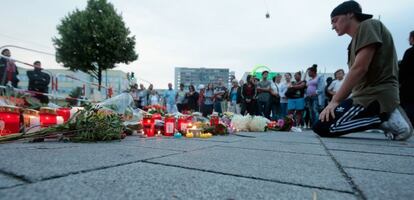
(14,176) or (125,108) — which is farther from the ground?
(125,108)

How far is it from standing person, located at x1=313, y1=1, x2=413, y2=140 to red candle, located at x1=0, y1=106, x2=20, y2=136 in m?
3.15

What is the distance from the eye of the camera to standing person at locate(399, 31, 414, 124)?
3821mm

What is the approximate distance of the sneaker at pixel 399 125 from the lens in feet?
10.5

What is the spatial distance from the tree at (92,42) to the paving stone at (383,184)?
1984 cm

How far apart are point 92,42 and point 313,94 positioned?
16.8 m

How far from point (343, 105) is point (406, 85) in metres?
1.26

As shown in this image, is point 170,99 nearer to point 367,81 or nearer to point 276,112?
point 276,112

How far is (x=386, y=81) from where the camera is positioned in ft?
9.91

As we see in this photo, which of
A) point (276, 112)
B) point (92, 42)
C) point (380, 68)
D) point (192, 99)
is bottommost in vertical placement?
point (276, 112)

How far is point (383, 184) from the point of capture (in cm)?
109

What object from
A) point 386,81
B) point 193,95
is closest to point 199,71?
point 193,95

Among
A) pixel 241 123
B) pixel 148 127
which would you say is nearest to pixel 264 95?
pixel 241 123

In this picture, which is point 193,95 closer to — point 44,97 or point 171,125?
point 44,97

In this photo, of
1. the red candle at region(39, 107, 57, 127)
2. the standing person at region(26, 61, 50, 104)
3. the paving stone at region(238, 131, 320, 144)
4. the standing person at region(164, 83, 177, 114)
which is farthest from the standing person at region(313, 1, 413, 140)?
the standing person at region(164, 83, 177, 114)
